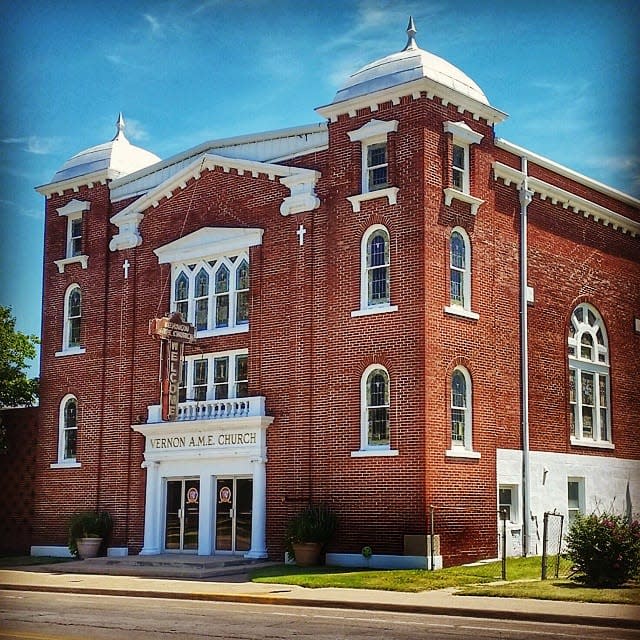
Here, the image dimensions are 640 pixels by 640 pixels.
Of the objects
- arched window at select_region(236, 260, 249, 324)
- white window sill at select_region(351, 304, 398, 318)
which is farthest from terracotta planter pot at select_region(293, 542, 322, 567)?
arched window at select_region(236, 260, 249, 324)

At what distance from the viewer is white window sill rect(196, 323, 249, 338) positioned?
28953 mm

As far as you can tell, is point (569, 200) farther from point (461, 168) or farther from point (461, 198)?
point (461, 198)

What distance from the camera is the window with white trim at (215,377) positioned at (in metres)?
29.0

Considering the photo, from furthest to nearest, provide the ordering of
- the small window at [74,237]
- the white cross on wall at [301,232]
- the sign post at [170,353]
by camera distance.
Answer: the small window at [74,237] → the sign post at [170,353] → the white cross on wall at [301,232]

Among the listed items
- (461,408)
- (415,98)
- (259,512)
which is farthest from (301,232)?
(259,512)

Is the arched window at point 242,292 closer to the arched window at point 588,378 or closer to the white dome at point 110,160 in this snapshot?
the white dome at point 110,160

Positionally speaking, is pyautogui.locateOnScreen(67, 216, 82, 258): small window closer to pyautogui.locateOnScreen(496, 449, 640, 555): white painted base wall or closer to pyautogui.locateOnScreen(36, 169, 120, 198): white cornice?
pyautogui.locateOnScreen(36, 169, 120, 198): white cornice

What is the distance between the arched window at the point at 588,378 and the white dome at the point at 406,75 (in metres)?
7.68

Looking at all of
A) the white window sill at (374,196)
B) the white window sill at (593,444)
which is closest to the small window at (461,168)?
the white window sill at (374,196)

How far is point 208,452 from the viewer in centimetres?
2867

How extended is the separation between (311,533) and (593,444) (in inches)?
372

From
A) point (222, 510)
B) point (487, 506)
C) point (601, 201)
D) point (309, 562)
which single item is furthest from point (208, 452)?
point (601, 201)

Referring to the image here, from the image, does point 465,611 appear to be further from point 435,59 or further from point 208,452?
point 435,59

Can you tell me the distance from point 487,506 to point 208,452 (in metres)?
7.46
